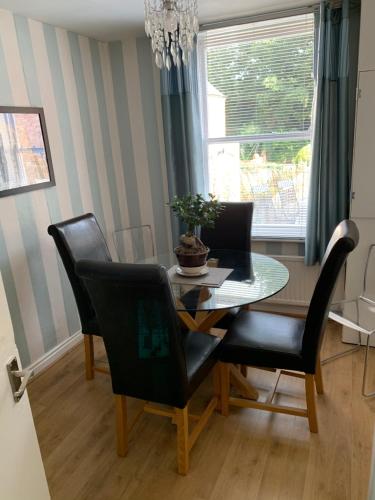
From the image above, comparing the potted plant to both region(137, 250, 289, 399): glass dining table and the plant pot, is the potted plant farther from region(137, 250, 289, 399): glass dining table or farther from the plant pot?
region(137, 250, 289, 399): glass dining table

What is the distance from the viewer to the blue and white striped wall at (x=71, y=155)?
253 centimetres

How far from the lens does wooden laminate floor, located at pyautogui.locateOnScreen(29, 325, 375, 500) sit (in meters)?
1.75

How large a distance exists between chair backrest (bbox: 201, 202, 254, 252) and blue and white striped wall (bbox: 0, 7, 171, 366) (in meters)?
0.85

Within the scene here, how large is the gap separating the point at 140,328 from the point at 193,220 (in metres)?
0.80

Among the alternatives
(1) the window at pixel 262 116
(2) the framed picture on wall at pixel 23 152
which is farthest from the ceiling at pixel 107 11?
(2) the framed picture on wall at pixel 23 152

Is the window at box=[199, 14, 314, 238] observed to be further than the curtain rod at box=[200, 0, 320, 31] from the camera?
Yes

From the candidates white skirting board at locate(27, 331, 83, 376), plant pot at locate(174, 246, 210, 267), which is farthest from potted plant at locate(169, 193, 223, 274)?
white skirting board at locate(27, 331, 83, 376)

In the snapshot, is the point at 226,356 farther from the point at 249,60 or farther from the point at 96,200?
the point at 249,60

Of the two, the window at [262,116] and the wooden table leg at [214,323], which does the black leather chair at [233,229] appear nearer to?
the window at [262,116]

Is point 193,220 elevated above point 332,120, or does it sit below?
below

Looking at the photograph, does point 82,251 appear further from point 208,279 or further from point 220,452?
point 220,452

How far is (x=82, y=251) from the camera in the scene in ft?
7.95

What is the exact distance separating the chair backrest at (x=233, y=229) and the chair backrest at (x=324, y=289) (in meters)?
0.93

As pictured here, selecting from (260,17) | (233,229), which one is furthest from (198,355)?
(260,17)
